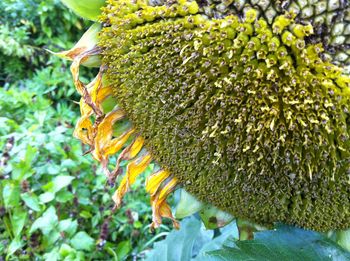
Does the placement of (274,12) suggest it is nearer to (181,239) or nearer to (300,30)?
(300,30)

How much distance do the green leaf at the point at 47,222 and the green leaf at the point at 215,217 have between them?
870 millimetres

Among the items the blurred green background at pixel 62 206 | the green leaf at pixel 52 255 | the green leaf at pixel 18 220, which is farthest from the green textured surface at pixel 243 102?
the green leaf at pixel 18 220

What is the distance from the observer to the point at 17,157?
208 centimetres

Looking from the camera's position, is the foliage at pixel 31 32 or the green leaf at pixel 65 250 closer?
the green leaf at pixel 65 250

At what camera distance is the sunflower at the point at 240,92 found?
30.4 inches

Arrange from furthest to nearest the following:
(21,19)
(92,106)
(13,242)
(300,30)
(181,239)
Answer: (21,19) → (13,242) → (181,239) → (92,106) → (300,30)

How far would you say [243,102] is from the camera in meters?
0.81

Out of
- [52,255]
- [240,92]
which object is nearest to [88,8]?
[240,92]

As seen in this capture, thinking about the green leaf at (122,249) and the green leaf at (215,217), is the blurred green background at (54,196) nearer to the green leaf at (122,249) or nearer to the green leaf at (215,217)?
the green leaf at (122,249)

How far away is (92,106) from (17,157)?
1162 mm

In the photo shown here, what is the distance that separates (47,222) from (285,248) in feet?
3.50

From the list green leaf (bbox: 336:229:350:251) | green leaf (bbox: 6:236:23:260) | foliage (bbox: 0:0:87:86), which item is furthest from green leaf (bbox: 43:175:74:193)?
foliage (bbox: 0:0:87:86)

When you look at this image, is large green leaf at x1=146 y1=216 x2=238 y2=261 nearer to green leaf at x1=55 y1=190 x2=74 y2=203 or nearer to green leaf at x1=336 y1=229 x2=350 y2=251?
green leaf at x1=336 y1=229 x2=350 y2=251

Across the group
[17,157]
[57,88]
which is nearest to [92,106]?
[17,157]
